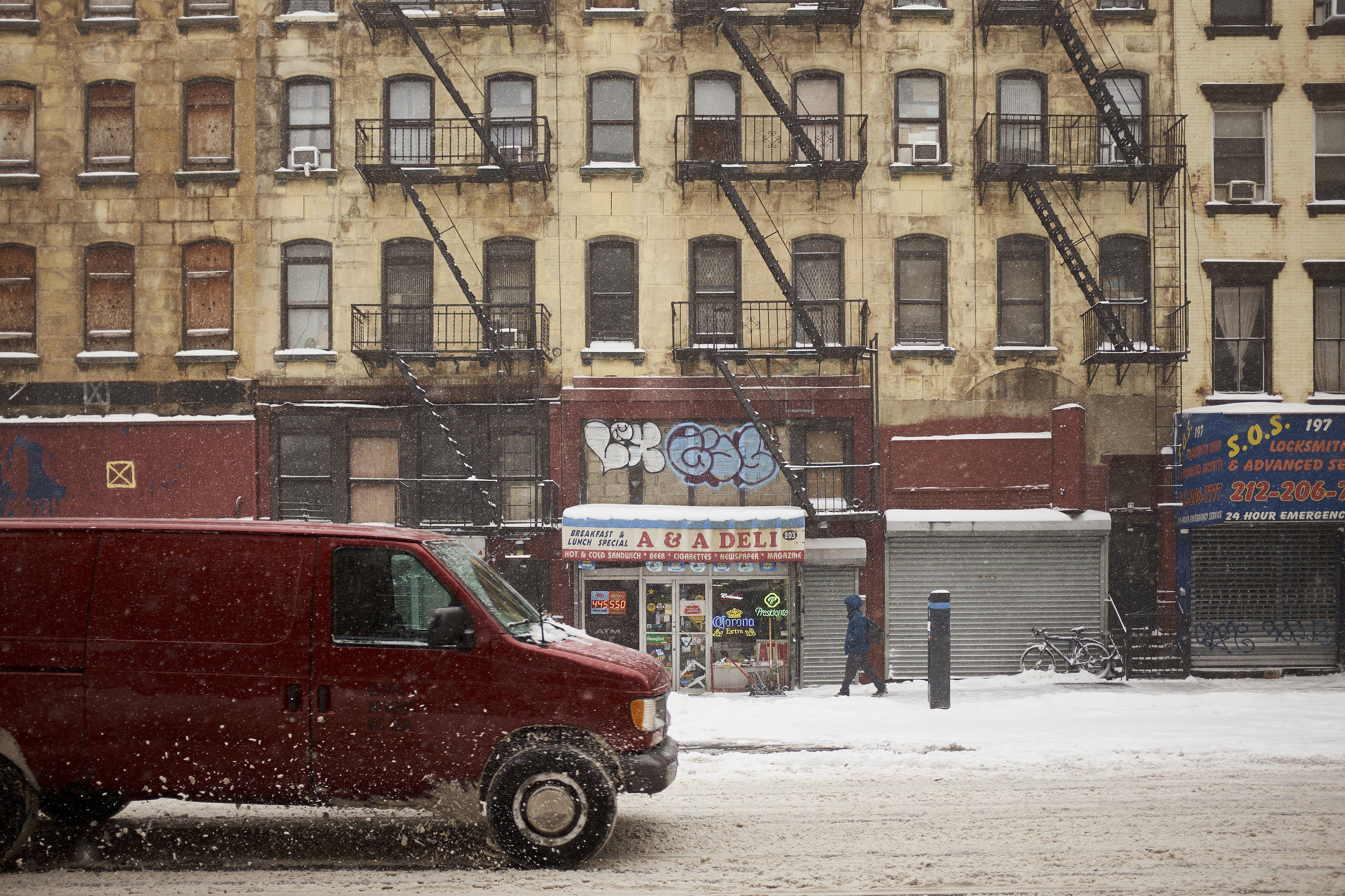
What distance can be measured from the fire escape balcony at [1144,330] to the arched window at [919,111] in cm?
436

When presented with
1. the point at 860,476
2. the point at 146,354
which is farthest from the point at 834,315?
the point at 146,354

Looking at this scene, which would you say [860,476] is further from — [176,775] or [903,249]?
[176,775]

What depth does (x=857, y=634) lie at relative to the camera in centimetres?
1594

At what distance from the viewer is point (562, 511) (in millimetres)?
19438

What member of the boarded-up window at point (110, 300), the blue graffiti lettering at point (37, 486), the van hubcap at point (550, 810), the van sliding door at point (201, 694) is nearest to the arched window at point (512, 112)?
the boarded-up window at point (110, 300)

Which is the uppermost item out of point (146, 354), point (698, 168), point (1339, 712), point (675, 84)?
point (675, 84)

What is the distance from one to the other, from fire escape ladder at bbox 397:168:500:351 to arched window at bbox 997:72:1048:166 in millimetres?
10295

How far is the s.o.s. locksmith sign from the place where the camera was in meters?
17.9

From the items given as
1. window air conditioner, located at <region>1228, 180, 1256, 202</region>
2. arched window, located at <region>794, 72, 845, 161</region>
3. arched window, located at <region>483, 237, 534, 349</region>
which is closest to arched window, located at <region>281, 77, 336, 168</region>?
arched window, located at <region>483, 237, 534, 349</region>

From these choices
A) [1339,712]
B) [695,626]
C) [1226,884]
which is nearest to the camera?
[1226,884]

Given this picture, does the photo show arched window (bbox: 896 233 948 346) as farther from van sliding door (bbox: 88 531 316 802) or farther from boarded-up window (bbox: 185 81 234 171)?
van sliding door (bbox: 88 531 316 802)

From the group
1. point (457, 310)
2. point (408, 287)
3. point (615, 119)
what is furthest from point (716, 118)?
point (408, 287)

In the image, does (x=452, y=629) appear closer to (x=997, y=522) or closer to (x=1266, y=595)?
(x=997, y=522)

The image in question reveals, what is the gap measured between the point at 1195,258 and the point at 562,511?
13.1 m
